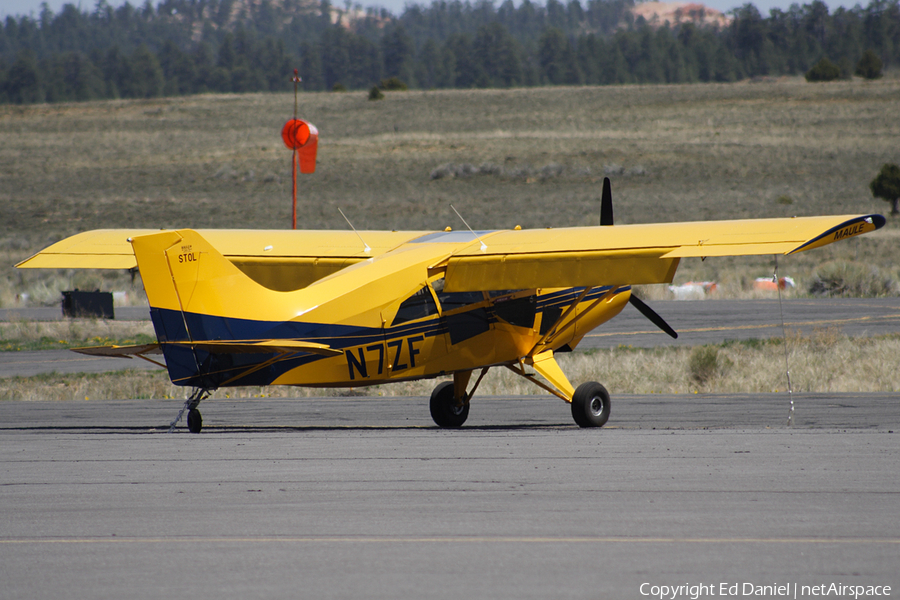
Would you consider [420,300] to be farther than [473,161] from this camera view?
No

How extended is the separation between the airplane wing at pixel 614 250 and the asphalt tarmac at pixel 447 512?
74.2 inches

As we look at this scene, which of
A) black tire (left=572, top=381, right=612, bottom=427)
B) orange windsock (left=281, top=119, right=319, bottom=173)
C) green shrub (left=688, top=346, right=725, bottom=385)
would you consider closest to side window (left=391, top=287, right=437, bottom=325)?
black tire (left=572, top=381, right=612, bottom=427)

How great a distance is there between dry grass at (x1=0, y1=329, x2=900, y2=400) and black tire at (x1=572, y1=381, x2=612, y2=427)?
5308mm

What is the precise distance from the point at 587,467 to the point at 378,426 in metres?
5.16

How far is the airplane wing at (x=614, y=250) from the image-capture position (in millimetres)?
11258

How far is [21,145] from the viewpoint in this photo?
86375mm

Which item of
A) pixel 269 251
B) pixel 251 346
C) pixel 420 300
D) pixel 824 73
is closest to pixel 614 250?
pixel 420 300

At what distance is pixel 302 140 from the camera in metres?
25.8

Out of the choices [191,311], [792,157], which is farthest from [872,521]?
[792,157]

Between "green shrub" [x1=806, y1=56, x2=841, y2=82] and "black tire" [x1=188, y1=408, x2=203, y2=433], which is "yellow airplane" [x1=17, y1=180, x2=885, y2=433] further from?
"green shrub" [x1=806, y1=56, x2=841, y2=82]

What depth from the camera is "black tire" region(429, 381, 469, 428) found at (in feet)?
44.9

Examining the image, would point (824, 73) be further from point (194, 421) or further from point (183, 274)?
point (183, 274)

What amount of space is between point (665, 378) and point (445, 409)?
22.7 feet

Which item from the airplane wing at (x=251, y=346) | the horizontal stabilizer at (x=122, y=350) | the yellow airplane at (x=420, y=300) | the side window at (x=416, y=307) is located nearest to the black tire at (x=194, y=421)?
the yellow airplane at (x=420, y=300)
